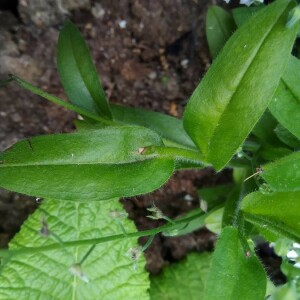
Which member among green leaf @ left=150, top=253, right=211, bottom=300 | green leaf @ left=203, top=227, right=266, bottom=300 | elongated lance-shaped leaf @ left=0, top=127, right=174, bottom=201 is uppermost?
elongated lance-shaped leaf @ left=0, top=127, right=174, bottom=201

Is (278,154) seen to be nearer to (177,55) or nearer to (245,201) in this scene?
(245,201)

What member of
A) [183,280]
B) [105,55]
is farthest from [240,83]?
[183,280]

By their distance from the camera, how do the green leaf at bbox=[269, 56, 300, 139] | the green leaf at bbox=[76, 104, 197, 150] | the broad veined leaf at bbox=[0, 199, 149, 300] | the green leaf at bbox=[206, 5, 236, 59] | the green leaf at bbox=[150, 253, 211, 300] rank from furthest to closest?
the green leaf at bbox=[150, 253, 211, 300], the broad veined leaf at bbox=[0, 199, 149, 300], the green leaf at bbox=[206, 5, 236, 59], the green leaf at bbox=[76, 104, 197, 150], the green leaf at bbox=[269, 56, 300, 139]

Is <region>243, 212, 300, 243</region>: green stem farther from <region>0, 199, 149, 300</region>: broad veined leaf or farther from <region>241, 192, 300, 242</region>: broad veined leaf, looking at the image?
<region>0, 199, 149, 300</region>: broad veined leaf

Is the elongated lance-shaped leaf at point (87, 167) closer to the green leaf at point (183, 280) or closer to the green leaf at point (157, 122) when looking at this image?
the green leaf at point (157, 122)

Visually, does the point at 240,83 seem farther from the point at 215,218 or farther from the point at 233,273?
the point at 215,218

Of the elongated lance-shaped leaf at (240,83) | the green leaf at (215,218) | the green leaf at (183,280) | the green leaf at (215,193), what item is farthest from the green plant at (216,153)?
the green leaf at (183,280)

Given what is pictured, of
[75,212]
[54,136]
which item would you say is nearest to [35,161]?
[54,136]

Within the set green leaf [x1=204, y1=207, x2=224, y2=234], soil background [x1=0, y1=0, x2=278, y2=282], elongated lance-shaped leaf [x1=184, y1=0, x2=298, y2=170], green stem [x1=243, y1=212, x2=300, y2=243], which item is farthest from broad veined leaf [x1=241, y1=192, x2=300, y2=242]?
soil background [x1=0, y1=0, x2=278, y2=282]
